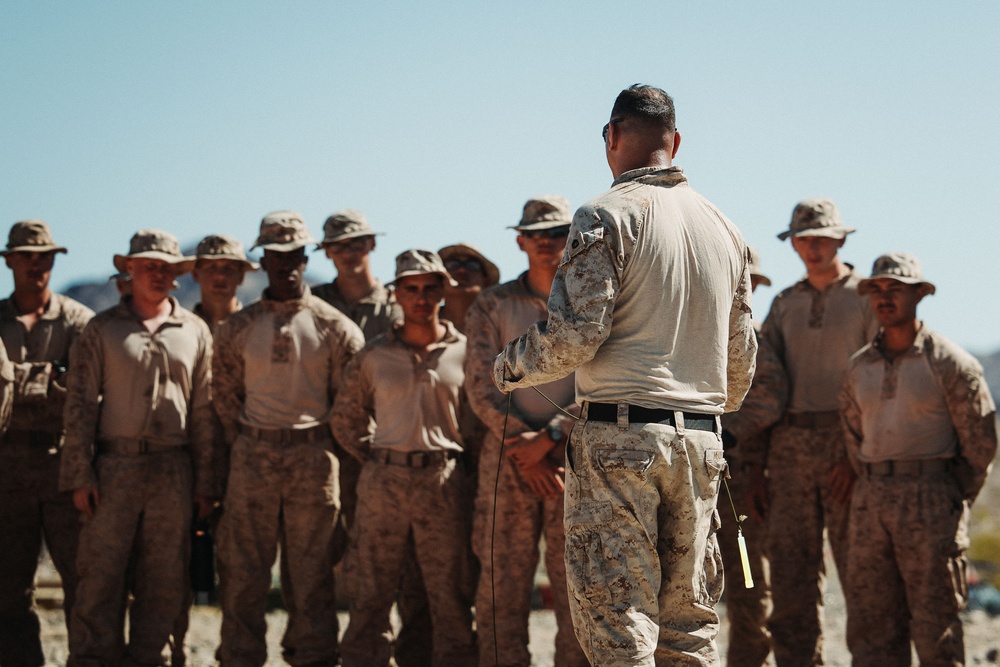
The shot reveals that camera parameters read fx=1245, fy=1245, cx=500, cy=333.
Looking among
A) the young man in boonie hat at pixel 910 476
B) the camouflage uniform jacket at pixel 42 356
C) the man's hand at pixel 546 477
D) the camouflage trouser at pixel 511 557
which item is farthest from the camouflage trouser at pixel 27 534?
the young man in boonie hat at pixel 910 476

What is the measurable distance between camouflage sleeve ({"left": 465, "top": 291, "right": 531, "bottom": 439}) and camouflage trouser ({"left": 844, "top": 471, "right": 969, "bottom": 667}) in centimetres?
234

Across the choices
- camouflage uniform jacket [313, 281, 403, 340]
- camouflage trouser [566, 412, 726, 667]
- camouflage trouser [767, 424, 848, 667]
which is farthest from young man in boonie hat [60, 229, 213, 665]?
camouflage trouser [566, 412, 726, 667]

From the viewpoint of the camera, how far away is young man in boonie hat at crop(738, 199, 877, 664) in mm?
8445

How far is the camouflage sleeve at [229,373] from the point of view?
27.6 ft

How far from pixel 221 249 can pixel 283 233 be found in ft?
4.69

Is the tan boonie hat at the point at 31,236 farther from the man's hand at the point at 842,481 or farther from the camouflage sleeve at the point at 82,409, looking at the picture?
the man's hand at the point at 842,481

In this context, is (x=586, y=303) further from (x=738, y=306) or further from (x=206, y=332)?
(x=206, y=332)

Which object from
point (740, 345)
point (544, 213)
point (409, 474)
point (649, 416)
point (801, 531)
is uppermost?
point (544, 213)

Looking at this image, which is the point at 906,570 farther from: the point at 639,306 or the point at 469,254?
the point at 469,254

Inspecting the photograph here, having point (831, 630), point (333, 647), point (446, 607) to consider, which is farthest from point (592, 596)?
point (831, 630)

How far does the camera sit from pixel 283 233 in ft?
28.4

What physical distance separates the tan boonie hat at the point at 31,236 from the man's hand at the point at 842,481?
589cm

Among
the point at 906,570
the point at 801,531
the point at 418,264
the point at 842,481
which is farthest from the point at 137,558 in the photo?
the point at 906,570

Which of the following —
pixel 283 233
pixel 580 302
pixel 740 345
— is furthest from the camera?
pixel 283 233
